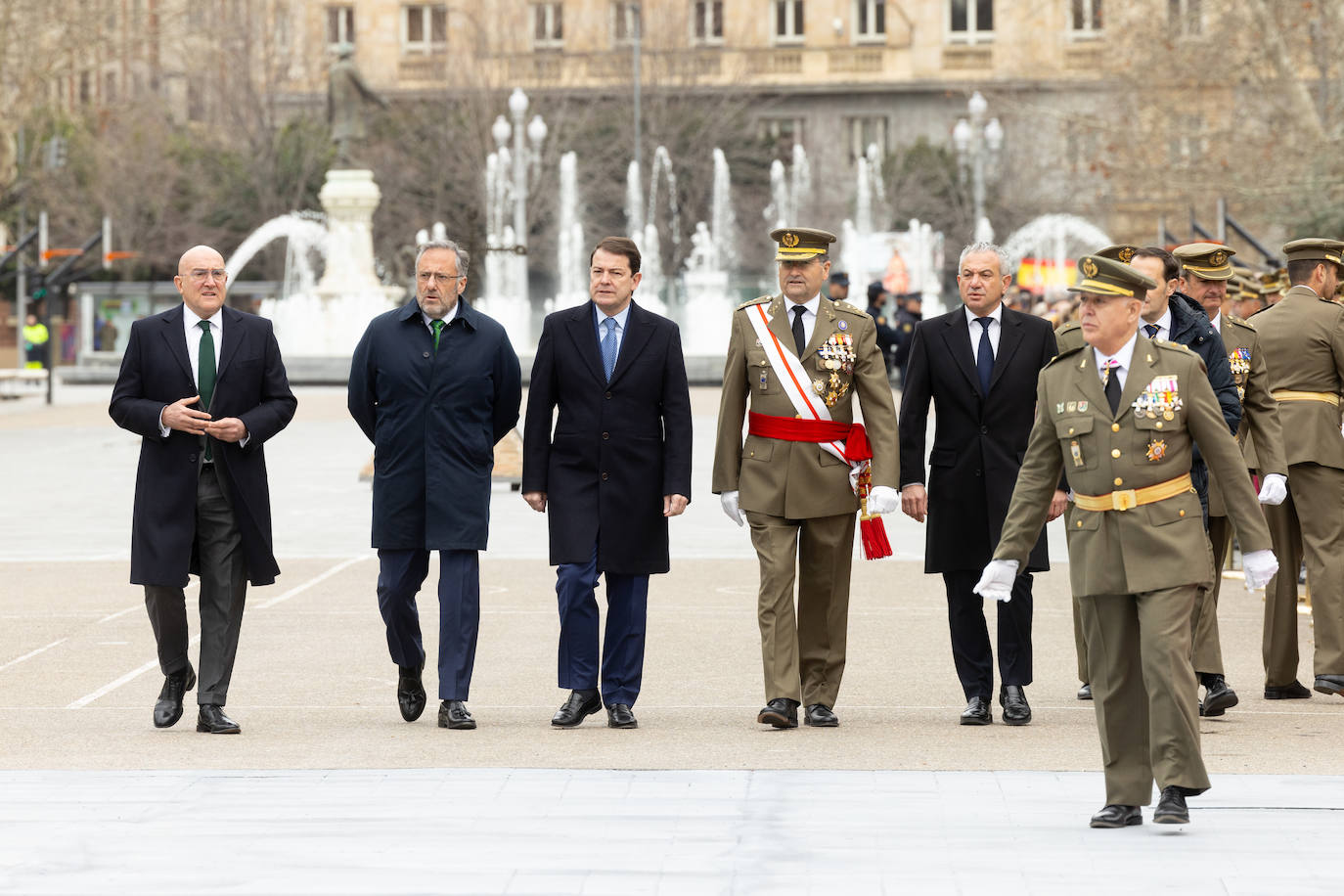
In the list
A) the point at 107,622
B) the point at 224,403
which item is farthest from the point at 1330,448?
the point at 107,622

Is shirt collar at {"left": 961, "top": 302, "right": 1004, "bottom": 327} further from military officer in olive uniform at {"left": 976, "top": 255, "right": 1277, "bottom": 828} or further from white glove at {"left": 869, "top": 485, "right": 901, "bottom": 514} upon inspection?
military officer in olive uniform at {"left": 976, "top": 255, "right": 1277, "bottom": 828}

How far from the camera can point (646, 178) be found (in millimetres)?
66875

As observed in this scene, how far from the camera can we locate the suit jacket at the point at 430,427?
28.8 ft

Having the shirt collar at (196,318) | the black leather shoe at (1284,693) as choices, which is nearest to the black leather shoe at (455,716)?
the shirt collar at (196,318)

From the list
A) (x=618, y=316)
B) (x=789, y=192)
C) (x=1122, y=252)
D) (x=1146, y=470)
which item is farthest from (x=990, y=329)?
(x=789, y=192)

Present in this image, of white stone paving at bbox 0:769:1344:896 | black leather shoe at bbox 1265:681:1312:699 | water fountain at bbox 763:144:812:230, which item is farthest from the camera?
water fountain at bbox 763:144:812:230

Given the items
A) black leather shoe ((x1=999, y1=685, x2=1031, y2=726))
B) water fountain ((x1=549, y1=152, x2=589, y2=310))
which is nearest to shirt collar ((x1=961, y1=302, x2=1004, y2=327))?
black leather shoe ((x1=999, y1=685, x2=1031, y2=726))

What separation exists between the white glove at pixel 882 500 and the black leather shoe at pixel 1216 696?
4.78ft

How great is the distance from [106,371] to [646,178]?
22.8 m

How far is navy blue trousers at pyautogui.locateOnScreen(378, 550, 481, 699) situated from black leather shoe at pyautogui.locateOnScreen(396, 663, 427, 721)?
0.12 feet

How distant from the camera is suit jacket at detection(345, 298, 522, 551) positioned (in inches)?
346

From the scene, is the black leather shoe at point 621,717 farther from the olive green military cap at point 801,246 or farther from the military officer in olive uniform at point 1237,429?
the military officer in olive uniform at point 1237,429

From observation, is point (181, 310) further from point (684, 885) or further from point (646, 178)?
point (646, 178)

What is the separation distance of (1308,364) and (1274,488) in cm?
167
